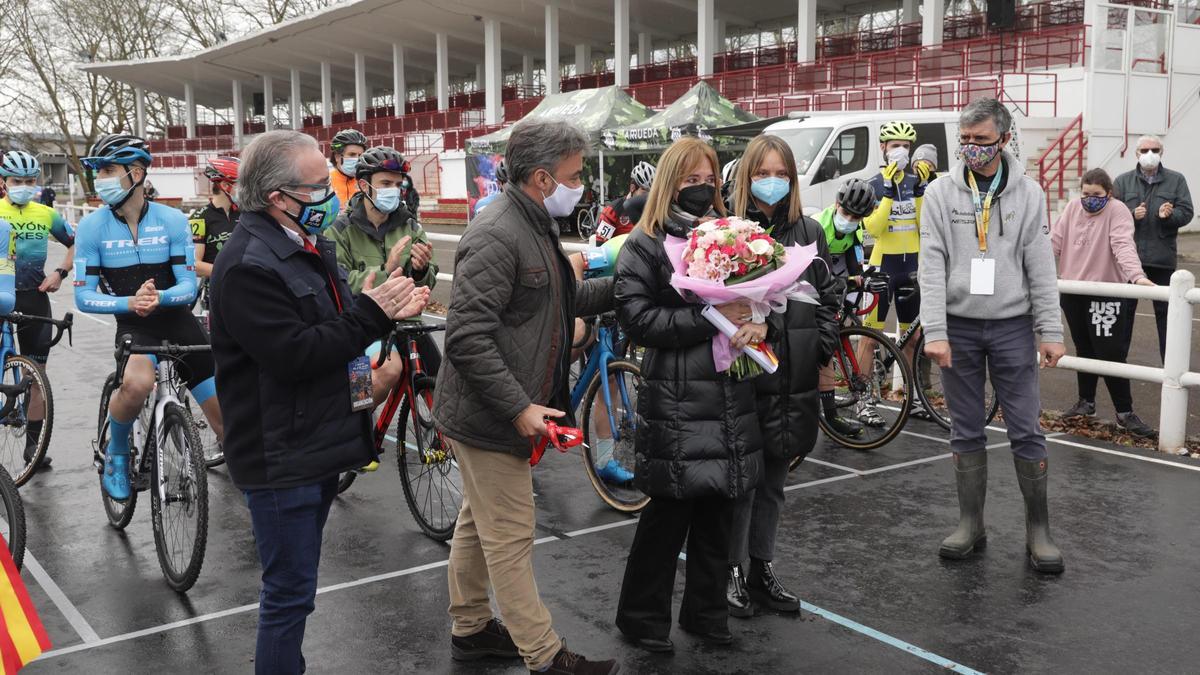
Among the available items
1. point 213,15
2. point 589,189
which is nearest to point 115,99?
point 213,15

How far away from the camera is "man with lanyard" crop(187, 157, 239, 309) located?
7992 mm

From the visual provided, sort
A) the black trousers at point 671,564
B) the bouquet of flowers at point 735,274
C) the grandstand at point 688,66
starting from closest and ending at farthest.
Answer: the bouquet of flowers at point 735,274 → the black trousers at point 671,564 → the grandstand at point 688,66

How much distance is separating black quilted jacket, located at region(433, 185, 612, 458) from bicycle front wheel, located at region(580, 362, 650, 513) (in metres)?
2.04

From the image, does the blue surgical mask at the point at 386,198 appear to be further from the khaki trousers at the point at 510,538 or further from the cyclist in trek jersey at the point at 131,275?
the khaki trousers at the point at 510,538

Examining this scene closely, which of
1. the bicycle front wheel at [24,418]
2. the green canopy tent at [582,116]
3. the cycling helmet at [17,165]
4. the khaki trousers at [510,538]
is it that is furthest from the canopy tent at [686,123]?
the khaki trousers at [510,538]

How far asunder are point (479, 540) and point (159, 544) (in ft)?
6.54

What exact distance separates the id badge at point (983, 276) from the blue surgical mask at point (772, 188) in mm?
1055

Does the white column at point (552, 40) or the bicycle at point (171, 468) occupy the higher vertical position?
the white column at point (552, 40)

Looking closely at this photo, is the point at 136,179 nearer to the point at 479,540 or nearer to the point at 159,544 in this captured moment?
the point at 159,544

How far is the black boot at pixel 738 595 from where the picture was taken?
4621mm

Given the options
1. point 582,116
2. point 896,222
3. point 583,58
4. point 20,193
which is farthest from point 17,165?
point 583,58

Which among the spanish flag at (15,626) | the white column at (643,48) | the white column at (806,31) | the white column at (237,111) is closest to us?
the spanish flag at (15,626)

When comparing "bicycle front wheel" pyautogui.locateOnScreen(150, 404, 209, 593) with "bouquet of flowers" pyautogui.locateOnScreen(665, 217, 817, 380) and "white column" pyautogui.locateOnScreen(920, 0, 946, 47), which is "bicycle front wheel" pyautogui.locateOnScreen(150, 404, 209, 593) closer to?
"bouquet of flowers" pyautogui.locateOnScreen(665, 217, 817, 380)

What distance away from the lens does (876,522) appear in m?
5.80
